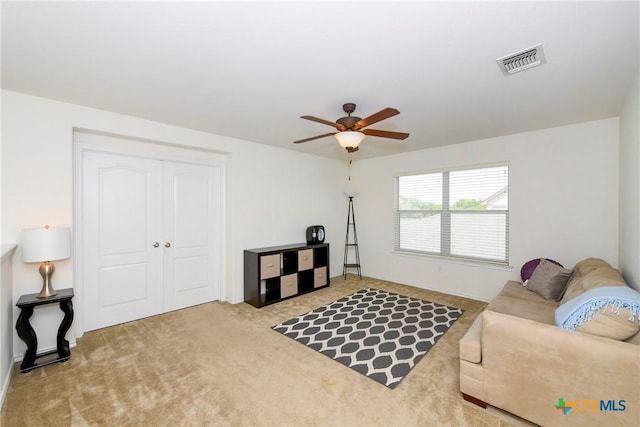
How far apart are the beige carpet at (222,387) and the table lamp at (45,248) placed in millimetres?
798

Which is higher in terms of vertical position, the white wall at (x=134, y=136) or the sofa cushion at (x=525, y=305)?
the white wall at (x=134, y=136)

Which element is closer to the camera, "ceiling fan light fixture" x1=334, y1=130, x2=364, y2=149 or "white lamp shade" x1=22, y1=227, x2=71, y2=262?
"white lamp shade" x1=22, y1=227, x2=71, y2=262

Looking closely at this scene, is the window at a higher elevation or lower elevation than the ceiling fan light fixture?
lower

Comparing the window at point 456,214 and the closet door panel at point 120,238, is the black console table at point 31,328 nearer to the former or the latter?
the closet door panel at point 120,238

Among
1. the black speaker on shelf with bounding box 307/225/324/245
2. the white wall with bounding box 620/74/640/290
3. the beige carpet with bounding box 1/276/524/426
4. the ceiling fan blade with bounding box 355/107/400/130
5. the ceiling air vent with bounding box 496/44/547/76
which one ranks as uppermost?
the ceiling air vent with bounding box 496/44/547/76

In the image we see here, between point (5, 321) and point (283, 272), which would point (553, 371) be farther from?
point (5, 321)

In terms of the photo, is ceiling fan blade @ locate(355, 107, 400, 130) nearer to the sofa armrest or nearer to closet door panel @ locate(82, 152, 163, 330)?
Result: the sofa armrest

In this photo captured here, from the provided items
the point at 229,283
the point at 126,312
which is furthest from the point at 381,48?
the point at 126,312

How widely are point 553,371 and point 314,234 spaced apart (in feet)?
12.1

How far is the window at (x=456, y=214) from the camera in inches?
161

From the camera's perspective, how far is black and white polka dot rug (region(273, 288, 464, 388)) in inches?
98.7

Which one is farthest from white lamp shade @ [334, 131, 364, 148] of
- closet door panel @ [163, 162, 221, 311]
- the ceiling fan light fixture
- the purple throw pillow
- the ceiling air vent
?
the purple throw pillow

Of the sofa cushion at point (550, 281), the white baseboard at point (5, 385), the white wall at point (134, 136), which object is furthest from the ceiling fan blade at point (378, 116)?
the white baseboard at point (5, 385)

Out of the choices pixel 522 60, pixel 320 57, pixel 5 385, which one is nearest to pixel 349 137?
pixel 320 57
